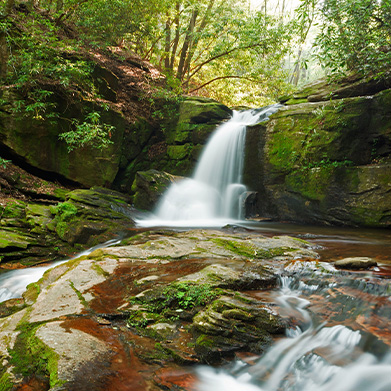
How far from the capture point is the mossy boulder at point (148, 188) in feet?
33.9

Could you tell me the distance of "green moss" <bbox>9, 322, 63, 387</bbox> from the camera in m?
2.20

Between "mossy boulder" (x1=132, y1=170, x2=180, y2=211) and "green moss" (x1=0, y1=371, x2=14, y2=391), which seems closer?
"green moss" (x1=0, y1=371, x2=14, y2=391)

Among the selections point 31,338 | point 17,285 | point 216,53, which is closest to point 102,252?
point 17,285

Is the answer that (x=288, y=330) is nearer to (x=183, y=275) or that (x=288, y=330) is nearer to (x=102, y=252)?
(x=183, y=275)

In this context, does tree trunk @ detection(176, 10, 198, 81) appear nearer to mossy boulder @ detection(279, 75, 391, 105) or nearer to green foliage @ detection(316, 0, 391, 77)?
mossy boulder @ detection(279, 75, 391, 105)

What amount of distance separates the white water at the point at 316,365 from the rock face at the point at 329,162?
246 inches

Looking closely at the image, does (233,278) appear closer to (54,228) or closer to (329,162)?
(54,228)

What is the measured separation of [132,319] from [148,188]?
7.63 metres

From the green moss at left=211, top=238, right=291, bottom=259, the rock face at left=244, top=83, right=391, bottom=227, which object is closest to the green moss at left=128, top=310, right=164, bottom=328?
the green moss at left=211, top=238, right=291, bottom=259

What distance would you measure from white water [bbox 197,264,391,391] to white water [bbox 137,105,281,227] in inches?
261

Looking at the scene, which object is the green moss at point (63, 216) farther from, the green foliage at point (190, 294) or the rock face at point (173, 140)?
the rock face at point (173, 140)

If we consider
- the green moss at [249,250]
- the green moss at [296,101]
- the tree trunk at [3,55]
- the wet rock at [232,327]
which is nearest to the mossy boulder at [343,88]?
the green moss at [296,101]

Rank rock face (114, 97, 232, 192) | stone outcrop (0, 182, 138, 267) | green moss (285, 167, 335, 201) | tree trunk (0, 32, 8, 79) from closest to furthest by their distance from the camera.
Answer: stone outcrop (0, 182, 138, 267), tree trunk (0, 32, 8, 79), green moss (285, 167, 335, 201), rock face (114, 97, 232, 192)

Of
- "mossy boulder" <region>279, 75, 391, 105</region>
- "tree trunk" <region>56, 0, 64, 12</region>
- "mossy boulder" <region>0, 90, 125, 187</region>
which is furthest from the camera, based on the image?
"tree trunk" <region>56, 0, 64, 12</region>
